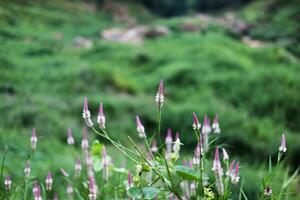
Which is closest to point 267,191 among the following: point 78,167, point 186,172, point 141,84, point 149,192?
point 186,172

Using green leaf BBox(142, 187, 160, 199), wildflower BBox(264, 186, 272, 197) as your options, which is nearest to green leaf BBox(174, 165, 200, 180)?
green leaf BBox(142, 187, 160, 199)

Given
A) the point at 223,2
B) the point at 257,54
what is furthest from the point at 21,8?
the point at 223,2

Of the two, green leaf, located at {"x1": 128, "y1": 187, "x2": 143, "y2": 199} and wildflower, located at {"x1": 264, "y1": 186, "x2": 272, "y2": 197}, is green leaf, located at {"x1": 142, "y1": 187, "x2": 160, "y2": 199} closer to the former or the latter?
green leaf, located at {"x1": 128, "y1": 187, "x2": 143, "y2": 199}

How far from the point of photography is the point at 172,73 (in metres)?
10.0

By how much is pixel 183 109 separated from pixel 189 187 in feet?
17.1

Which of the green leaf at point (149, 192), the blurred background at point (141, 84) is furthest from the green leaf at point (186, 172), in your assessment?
the blurred background at point (141, 84)

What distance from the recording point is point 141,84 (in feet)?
31.9

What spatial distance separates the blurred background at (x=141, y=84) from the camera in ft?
19.9

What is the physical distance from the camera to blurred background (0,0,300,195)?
6055 millimetres

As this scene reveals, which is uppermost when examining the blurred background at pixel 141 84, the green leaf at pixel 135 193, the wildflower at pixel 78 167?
the blurred background at pixel 141 84

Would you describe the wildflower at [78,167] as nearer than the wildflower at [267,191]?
No

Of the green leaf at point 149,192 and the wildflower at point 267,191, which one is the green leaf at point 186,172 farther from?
the wildflower at point 267,191

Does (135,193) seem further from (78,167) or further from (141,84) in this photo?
(141,84)

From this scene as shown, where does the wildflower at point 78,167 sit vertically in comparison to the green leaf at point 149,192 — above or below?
above
